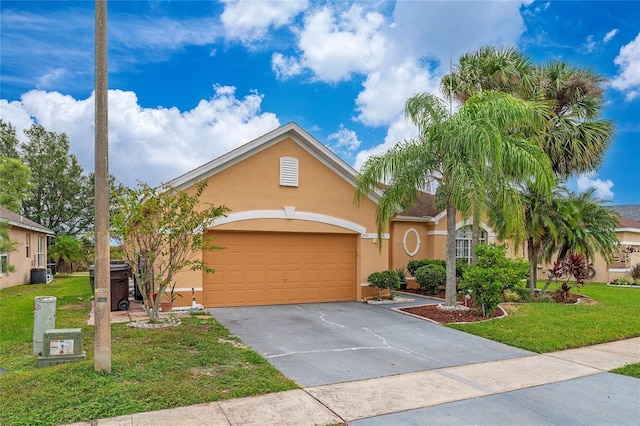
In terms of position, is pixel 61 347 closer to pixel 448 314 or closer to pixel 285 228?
pixel 285 228

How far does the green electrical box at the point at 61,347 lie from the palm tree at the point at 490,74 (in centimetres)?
1273

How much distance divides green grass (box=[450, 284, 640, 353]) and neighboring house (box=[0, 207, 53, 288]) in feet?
62.7

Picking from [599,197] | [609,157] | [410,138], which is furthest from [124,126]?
[609,157]

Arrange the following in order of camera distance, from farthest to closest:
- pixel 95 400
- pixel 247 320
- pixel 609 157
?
pixel 609 157 < pixel 247 320 < pixel 95 400

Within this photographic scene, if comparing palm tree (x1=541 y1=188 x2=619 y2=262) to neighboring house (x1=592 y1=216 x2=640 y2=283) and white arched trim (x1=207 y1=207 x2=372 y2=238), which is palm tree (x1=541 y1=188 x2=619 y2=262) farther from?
neighboring house (x1=592 y1=216 x2=640 y2=283)

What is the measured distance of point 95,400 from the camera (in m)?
5.24

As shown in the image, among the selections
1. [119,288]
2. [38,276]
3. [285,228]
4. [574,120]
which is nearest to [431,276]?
[285,228]

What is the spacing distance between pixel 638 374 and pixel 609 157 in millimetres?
13579

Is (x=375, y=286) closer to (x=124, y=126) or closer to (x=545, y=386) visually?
(x=545, y=386)

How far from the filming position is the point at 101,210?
242 inches

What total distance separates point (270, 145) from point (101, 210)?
7.62 metres

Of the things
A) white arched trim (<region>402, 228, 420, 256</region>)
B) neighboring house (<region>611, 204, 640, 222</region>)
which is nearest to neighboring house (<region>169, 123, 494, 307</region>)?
white arched trim (<region>402, 228, 420, 256</region>)

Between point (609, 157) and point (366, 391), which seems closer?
point (366, 391)

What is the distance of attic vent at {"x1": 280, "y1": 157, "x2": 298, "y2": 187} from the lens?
44.2 ft
